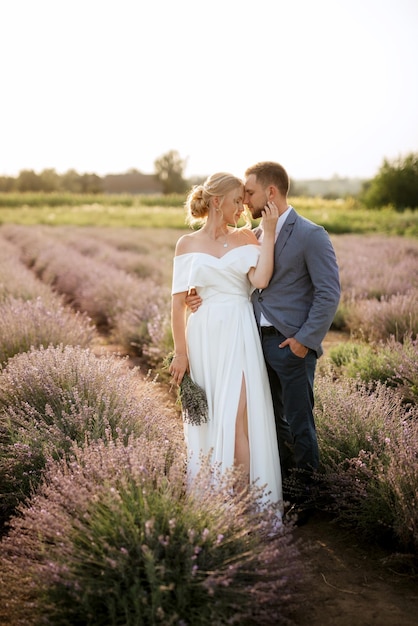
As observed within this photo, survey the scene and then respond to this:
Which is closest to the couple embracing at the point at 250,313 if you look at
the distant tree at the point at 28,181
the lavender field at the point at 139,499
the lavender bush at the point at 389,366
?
the lavender field at the point at 139,499

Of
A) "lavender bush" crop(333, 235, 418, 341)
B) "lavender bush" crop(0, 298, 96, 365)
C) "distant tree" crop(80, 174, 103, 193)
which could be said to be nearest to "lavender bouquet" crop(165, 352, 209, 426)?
"lavender bush" crop(0, 298, 96, 365)

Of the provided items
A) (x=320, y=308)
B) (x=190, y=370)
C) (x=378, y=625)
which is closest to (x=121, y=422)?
(x=190, y=370)

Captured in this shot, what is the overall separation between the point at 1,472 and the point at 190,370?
122 centimetres

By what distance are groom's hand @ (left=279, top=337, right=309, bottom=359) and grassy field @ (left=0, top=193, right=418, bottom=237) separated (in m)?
10.1

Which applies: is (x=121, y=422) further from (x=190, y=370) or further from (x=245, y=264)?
(x=245, y=264)

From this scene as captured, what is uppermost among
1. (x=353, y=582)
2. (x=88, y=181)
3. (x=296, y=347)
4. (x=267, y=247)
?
(x=88, y=181)

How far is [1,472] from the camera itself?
3.60 metres

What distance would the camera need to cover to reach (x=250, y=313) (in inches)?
139

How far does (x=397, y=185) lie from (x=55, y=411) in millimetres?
41192

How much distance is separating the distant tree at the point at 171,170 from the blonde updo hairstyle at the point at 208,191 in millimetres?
71930

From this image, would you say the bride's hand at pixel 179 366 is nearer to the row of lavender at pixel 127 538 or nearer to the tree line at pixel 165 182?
the row of lavender at pixel 127 538

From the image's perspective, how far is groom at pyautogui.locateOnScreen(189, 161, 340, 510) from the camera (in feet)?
11.2

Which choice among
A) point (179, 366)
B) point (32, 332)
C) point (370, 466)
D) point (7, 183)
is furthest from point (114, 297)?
point (7, 183)

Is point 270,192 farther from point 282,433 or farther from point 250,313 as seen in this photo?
Answer: point 282,433
